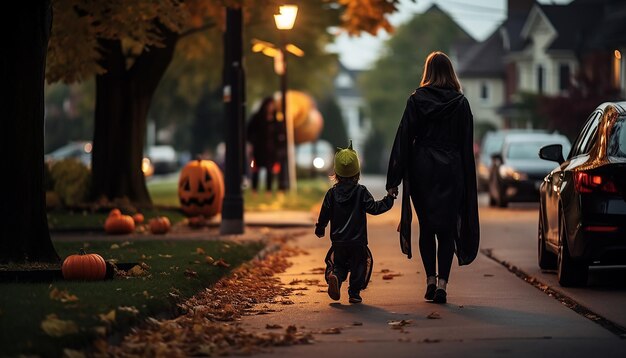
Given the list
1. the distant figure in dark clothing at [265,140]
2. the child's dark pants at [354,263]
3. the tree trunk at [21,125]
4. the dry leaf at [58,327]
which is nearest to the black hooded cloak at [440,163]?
the child's dark pants at [354,263]

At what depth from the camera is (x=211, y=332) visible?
10.7 metres

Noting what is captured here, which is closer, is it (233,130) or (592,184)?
(592,184)

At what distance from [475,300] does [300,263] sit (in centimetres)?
520

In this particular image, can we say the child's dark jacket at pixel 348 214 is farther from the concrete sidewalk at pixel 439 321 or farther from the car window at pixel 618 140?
the car window at pixel 618 140

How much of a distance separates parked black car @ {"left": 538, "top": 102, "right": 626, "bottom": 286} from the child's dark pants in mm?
1938

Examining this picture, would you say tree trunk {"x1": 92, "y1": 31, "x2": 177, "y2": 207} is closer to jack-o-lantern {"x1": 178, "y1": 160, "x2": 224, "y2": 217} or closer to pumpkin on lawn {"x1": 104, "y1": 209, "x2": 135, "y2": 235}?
jack-o-lantern {"x1": 178, "y1": 160, "x2": 224, "y2": 217}

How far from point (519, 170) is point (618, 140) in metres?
19.6

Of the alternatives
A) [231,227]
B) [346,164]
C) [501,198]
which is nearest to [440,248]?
[346,164]

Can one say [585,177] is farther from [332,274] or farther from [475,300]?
[332,274]

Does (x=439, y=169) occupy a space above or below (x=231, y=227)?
above

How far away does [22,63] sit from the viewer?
1437cm

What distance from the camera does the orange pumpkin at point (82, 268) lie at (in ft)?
42.8

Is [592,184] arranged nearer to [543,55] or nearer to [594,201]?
[594,201]

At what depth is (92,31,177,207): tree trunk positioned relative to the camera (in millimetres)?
27844
